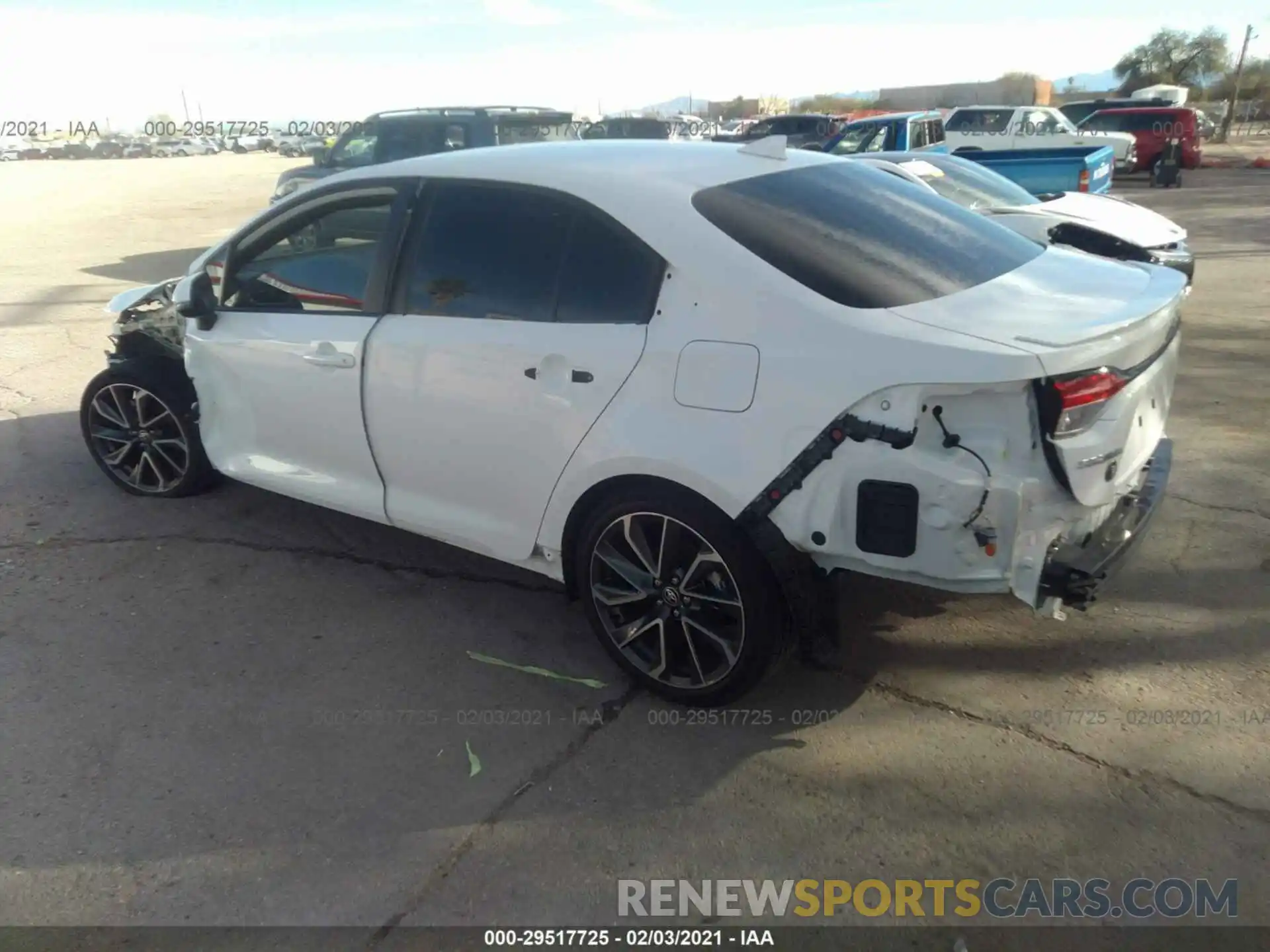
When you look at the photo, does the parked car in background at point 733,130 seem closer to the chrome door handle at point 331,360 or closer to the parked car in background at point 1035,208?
the parked car in background at point 1035,208

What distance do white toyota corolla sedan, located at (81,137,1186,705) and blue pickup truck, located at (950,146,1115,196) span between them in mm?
9739

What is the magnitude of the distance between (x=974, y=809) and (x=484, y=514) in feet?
6.33

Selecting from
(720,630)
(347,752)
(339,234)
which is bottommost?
(347,752)

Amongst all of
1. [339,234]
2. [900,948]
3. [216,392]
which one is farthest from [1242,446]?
[216,392]

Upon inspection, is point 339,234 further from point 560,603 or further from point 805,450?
point 805,450

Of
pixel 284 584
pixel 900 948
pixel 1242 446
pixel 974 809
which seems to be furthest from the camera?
pixel 1242 446

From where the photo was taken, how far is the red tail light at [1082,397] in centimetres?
267

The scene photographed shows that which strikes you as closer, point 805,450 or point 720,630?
point 805,450

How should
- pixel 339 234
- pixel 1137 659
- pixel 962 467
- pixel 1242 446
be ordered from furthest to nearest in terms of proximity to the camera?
pixel 1242 446 → pixel 339 234 → pixel 1137 659 → pixel 962 467

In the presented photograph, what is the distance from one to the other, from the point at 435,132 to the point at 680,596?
938 centimetres

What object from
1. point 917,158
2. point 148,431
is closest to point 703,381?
point 148,431

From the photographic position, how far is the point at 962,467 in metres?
2.68

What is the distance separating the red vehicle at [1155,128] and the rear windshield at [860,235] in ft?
73.4

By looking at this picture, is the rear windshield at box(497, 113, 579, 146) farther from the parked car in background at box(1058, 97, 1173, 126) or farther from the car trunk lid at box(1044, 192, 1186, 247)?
the parked car in background at box(1058, 97, 1173, 126)
